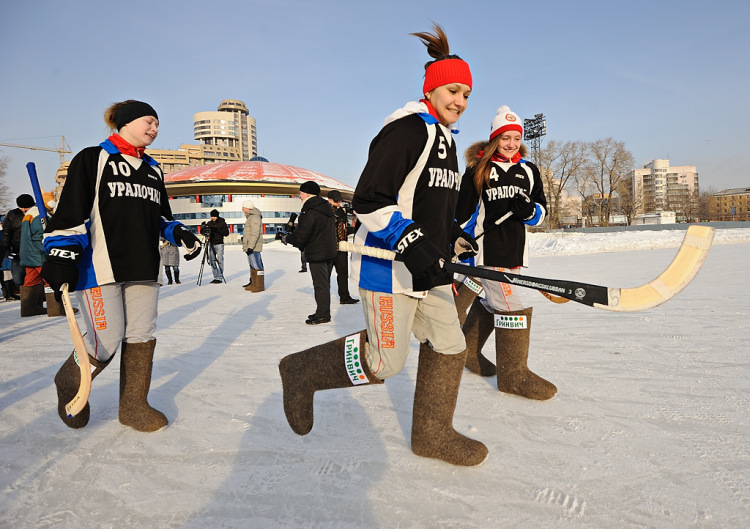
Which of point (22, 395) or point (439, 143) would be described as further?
point (22, 395)

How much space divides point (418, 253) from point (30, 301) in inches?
285

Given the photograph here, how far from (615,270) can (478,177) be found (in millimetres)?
8442

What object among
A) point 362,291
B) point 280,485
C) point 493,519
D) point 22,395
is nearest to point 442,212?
point 362,291

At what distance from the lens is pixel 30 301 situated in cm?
662

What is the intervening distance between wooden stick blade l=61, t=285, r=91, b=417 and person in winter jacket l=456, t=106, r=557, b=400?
8.11 ft

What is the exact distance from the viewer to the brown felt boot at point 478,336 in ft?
11.2

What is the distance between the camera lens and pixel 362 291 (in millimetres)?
2121

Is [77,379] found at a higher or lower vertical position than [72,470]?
higher

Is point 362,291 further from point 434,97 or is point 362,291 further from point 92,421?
point 92,421

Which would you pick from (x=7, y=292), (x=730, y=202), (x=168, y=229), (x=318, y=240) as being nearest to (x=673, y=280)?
(x=168, y=229)

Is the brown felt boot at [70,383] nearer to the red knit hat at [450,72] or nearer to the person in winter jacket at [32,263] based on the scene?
the red knit hat at [450,72]

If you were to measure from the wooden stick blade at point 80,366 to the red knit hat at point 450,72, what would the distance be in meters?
2.22

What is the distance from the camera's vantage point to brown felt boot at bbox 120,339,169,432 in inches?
101

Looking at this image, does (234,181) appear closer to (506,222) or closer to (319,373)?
(506,222)
